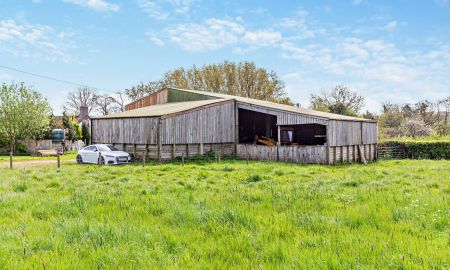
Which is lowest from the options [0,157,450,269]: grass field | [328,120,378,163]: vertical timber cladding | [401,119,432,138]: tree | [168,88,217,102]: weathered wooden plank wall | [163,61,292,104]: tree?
[0,157,450,269]: grass field

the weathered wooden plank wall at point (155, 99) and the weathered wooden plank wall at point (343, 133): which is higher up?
the weathered wooden plank wall at point (155, 99)

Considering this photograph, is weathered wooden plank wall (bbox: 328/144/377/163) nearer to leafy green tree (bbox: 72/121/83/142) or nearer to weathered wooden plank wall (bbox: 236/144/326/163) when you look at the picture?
weathered wooden plank wall (bbox: 236/144/326/163)

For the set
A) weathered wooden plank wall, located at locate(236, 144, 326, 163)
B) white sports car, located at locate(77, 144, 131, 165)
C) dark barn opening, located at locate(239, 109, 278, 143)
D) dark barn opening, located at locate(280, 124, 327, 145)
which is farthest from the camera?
dark barn opening, located at locate(239, 109, 278, 143)

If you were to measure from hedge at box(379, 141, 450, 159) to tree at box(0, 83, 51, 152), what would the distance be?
39.9m

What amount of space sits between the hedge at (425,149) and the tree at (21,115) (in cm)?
3990

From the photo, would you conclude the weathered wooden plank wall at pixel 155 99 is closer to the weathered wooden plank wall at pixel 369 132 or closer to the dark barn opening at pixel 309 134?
the dark barn opening at pixel 309 134

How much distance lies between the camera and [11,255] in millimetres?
4594

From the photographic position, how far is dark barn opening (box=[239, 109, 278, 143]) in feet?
115

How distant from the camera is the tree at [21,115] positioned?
134ft

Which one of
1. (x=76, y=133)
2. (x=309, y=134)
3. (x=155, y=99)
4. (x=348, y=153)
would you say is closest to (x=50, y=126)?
(x=76, y=133)

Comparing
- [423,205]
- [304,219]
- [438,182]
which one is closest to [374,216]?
[304,219]

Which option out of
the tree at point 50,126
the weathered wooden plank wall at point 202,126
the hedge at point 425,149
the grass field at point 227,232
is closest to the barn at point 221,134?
the weathered wooden plank wall at point 202,126

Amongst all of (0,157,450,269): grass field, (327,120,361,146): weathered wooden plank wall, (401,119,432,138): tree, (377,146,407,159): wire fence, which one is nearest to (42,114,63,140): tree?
(327,120,361,146): weathered wooden plank wall

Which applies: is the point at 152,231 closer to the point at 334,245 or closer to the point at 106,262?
the point at 106,262
